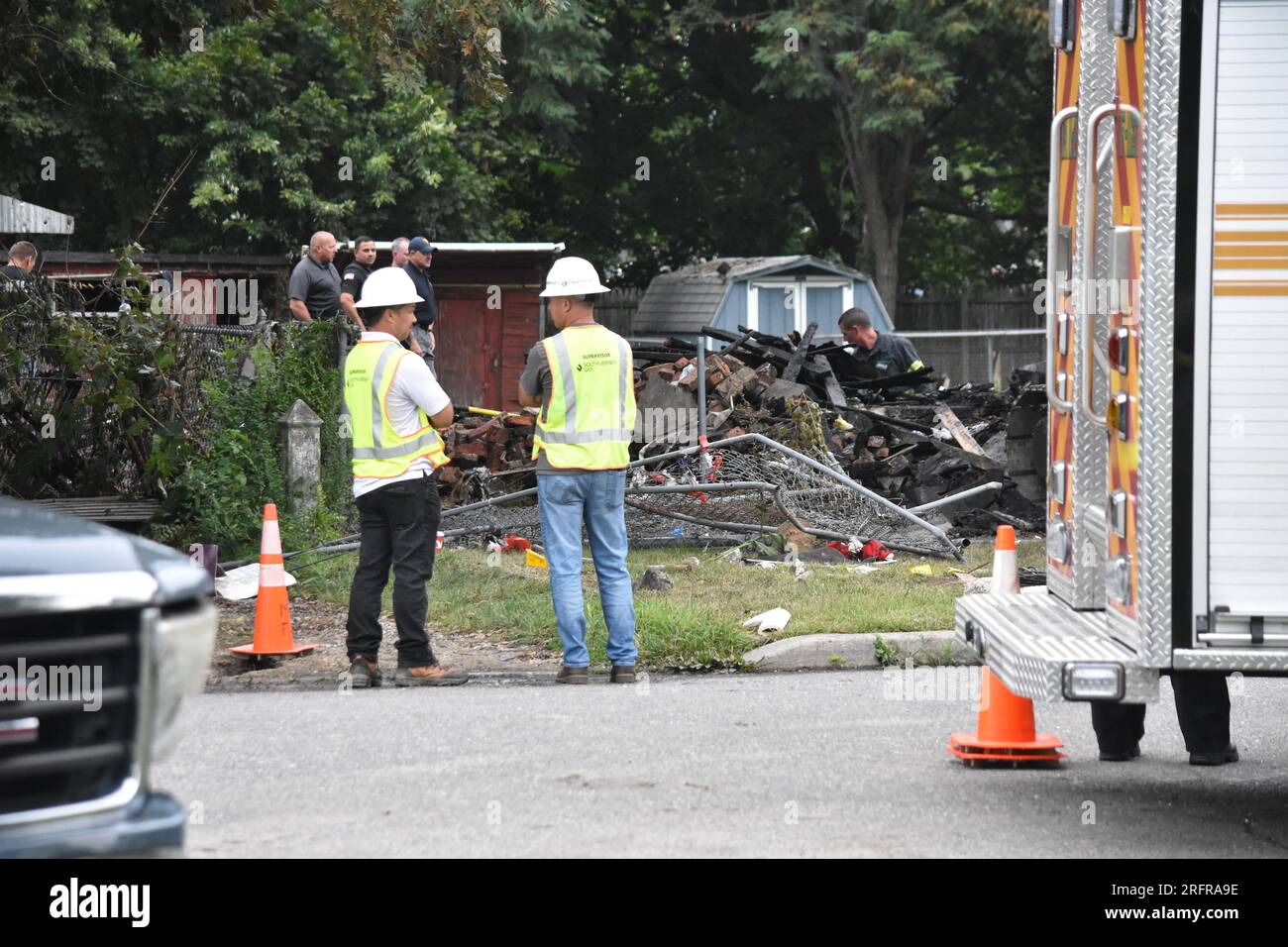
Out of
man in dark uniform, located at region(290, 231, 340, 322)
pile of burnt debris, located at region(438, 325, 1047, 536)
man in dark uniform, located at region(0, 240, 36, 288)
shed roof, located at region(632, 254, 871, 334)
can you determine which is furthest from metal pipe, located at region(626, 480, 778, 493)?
shed roof, located at region(632, 254, 871, 334)

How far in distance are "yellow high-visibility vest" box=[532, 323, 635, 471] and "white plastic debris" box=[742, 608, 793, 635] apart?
1.62 m

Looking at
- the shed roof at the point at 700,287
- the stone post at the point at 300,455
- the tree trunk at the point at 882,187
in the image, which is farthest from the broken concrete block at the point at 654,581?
the tree trunk at the point at 882,187

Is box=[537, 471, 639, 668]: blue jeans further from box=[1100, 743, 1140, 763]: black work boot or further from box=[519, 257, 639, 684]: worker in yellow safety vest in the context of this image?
box=[1100, 743, 1140, 763]: black work boot

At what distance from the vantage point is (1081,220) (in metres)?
6.45

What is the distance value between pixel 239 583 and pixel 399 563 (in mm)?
2922

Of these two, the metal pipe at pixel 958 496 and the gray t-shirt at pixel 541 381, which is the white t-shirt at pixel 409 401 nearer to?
the gray t-shirt at pixel 541 381

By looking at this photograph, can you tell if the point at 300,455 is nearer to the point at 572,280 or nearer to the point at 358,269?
the point at 358,269

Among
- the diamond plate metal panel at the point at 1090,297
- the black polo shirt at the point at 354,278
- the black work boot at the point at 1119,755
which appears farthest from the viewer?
the black polo shirt at the point at 354,278

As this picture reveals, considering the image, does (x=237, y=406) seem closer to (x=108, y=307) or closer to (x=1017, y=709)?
(x=108, y=307)

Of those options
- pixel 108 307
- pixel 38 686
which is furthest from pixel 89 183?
pixel 38 686

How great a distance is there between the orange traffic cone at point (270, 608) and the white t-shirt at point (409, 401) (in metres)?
0.94

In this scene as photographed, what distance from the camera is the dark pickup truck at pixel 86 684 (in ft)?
11.1

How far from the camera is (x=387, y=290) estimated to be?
346 inches

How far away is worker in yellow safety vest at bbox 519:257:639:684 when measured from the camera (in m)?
8.78
